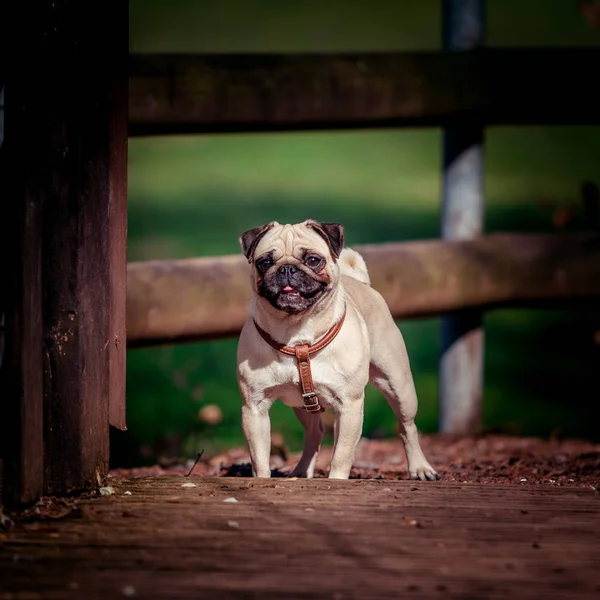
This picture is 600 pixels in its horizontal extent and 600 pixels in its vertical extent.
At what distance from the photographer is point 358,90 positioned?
715 cm

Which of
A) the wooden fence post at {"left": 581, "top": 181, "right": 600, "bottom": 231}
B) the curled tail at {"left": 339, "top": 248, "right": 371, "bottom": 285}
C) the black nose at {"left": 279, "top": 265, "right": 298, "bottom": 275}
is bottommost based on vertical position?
the black nose at {"left": 279, "top": 265, "right": 298, "bottom": 275}

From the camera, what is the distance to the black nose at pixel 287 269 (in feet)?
15.3

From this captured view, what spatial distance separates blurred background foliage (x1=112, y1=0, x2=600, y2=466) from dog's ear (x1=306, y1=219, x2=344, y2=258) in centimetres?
509

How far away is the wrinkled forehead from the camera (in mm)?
4848

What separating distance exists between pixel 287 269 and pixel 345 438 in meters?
0.80

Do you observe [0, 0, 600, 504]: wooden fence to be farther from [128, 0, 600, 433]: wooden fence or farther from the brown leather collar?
the brown leather collar

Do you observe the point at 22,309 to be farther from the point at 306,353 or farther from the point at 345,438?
the point at 345,438

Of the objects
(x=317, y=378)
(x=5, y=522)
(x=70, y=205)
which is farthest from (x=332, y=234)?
(x=5, y=522)

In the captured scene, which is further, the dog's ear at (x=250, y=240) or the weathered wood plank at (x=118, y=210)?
the dog's ear at (x=250, y=240)

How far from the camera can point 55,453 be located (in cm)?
369

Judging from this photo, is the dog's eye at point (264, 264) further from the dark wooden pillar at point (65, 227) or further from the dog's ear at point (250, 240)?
the dark wooden pillar at point (65, 227)

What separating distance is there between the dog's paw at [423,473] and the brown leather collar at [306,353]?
3.02ft

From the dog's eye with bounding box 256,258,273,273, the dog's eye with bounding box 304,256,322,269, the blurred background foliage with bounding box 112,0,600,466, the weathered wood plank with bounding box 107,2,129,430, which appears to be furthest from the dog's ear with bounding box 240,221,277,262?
the blurred background foliage with bounding box 112,0,600,466

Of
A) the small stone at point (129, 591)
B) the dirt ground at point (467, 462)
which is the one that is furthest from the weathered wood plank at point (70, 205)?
the dirt ground at point (467, 462)
